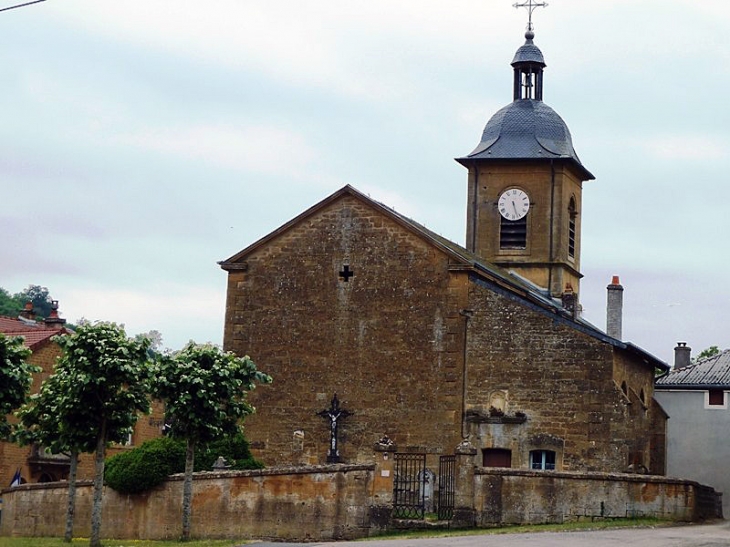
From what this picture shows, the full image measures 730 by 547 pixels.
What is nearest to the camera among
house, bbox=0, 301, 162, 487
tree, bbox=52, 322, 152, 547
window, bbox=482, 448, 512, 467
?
tree, bbox=52, 322, 152, 547

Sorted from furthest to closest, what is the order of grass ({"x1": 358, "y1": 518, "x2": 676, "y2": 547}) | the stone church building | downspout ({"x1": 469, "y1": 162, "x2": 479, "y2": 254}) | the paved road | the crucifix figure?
downspout ({"x1": 469, "y1": 162, "x2": 479, "y2": 254}) → the crucifix figure → the stone church building → grass ({"x1": 358, "y1": 518, "x2": 676, "y2": 547}) → the paved road

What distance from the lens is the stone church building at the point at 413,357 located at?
39469mm

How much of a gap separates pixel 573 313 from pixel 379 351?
28.9ft

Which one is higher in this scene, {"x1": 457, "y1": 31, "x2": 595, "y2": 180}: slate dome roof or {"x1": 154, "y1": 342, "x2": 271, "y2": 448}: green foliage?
{"x1": 457, "y1": 31, "x2": 595, "y2": 180}: slate dome roof

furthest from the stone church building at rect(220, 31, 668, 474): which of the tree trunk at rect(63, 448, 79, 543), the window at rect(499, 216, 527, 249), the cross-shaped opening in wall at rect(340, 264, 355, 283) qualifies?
the tree trunk at rect(63, 448, 79, 543)

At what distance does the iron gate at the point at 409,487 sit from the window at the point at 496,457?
6.22ft

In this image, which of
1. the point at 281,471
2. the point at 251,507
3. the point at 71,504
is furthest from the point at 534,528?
the point at 71,504

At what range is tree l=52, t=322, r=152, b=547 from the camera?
30.4m

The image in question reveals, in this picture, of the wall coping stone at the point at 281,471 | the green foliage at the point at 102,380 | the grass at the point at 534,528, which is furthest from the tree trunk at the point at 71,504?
the grass at the point at 534,528

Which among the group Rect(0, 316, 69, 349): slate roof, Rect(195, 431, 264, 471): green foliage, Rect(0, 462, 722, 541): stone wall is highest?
Rect(0, 316, 69, 349): slate roof

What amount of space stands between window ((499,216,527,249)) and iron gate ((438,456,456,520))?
18.2m

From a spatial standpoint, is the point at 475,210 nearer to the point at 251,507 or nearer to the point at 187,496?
the point at 251,507

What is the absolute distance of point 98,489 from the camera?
30562mm

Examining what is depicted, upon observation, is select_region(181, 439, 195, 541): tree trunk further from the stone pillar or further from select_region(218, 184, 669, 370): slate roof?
select_region(218, 184, 669, 370): slate roof
